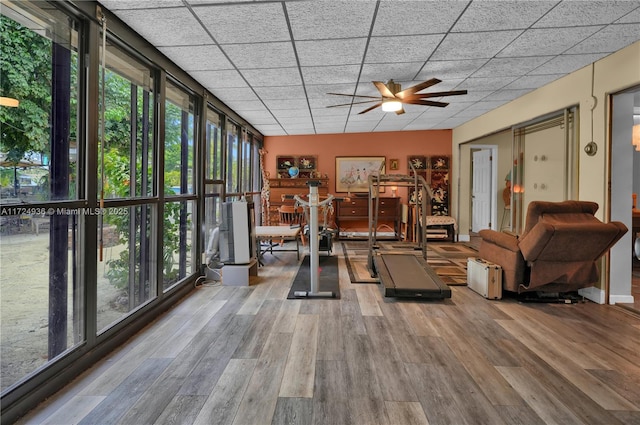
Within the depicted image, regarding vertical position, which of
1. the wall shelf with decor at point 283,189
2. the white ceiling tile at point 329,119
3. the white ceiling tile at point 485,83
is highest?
the white ceiling tile at point 329,119

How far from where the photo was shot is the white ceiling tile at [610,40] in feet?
9.20

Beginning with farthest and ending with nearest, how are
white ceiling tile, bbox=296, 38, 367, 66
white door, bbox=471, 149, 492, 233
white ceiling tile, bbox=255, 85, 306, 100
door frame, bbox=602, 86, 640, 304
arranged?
white door, bbox=471, 149, 492, 233 → white ceiling tile, bbox=255, 85, 306, 100 → door frame, bbox=602, 86, 640, 304 → white ceiling tile, bbox=296, 38, 367, 66

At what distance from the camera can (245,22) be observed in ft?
8.75

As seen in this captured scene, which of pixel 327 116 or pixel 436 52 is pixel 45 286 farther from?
pixel 327 116

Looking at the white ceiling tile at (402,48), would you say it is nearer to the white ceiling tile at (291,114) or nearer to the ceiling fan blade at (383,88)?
the ceiling fan blade at (383,88)

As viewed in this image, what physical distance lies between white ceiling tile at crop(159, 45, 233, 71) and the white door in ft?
24.2

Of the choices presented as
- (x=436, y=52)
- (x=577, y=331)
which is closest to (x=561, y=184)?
(x=577, y=331)

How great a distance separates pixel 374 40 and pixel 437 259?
13.2ft

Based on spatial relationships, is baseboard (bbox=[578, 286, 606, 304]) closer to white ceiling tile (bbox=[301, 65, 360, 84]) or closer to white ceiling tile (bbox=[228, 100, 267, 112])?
white ceiling tile (bbox=[301, 65, 360, 84])

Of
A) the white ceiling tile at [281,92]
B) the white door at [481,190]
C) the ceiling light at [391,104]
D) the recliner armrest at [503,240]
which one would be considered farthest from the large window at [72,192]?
the white door at [481,190]

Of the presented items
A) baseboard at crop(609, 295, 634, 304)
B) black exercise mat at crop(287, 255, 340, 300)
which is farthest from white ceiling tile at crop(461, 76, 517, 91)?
black exercise mat at crop(287, 255, 340, 300)

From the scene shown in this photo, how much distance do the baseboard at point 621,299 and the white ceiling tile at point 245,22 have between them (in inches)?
173

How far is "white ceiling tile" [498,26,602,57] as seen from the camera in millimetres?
2846

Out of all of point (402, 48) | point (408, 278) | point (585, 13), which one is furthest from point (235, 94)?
point (585, 13)
